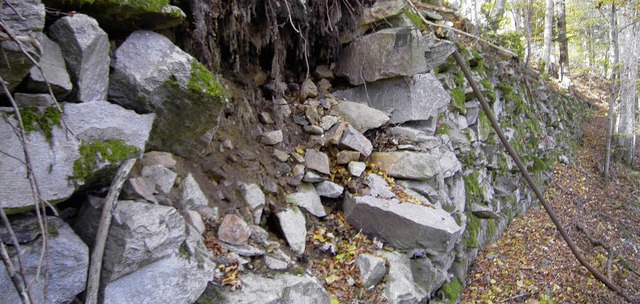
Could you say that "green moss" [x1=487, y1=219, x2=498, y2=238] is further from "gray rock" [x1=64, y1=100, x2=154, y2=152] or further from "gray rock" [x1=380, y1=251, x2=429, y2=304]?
"gray rock" [x1=64, y1=100, x2=154, y2=152]

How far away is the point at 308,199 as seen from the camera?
431 centimetres

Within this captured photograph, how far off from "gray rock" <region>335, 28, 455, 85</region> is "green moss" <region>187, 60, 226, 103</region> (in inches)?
126

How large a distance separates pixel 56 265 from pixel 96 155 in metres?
0.67

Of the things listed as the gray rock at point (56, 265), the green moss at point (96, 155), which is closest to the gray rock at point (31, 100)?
the green moss at point (96, 155)

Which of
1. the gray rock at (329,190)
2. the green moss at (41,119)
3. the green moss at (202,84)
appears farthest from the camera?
the gray rock at (329,190)

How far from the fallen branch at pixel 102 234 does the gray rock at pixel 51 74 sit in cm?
58

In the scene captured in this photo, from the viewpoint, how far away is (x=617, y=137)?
15.1 meters

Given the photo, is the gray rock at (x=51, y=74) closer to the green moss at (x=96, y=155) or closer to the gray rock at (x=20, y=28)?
the gray rock at (x=20, y=28)

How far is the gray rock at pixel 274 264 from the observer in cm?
321

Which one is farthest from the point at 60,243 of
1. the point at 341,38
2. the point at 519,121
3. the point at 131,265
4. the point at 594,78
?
the point at 594,78

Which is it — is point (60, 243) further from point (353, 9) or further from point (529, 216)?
point (529, 216)

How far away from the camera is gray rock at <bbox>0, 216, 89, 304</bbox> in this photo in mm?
2083

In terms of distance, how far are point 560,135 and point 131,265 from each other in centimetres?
1427

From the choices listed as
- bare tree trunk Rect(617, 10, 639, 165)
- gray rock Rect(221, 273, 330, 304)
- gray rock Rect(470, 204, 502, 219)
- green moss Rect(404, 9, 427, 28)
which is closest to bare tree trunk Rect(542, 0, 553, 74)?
bare tree trunk Rect(617, 10, 639, 165)
